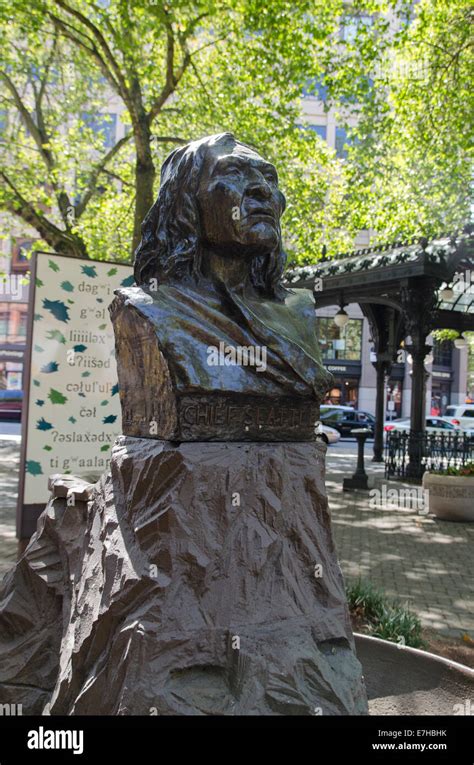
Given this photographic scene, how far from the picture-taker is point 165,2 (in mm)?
10344

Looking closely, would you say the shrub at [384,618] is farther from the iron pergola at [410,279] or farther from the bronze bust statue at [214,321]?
the iron pergola at [410,279]

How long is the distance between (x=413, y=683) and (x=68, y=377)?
426 cm

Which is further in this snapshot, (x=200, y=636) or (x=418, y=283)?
(x=418, y=283)

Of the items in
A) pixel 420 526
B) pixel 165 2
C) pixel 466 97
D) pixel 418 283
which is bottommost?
pixel 420 526

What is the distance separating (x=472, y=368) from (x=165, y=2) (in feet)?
120

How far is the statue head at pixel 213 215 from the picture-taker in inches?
113

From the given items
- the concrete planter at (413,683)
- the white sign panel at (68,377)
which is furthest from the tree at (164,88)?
the concrete planter at (413,683)

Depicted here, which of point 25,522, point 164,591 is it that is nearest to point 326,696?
point 164,591

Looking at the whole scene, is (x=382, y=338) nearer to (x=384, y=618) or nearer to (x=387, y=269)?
(x=387, y=269)

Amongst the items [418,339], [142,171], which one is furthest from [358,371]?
[142,171]

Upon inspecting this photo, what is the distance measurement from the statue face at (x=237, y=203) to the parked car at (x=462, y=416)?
1068 inches

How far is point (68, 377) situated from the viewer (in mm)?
6461
